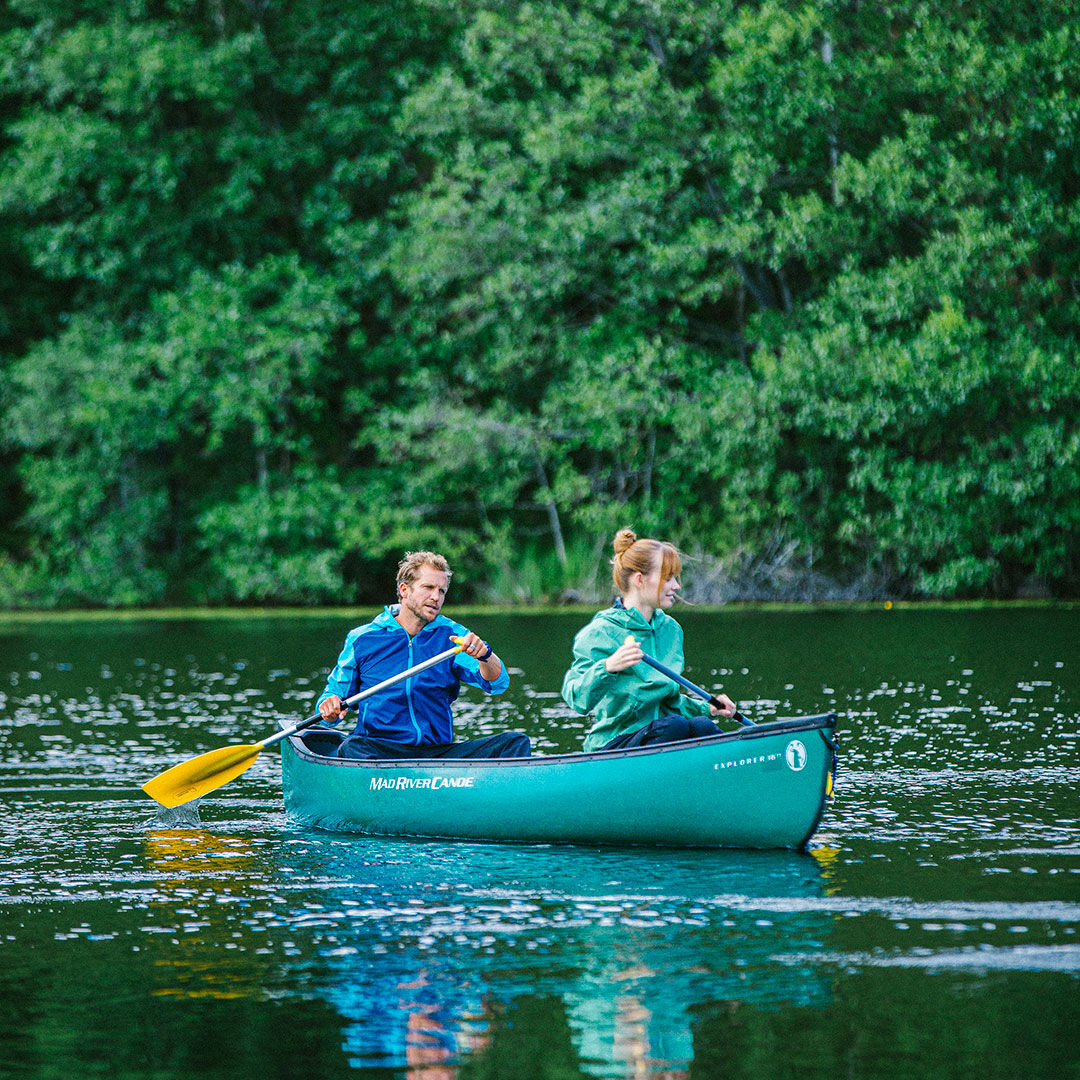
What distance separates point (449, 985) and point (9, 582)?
72.6ft

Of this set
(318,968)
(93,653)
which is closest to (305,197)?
(93,653)

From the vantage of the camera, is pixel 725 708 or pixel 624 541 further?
pixel 624 541

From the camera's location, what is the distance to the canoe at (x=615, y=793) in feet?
20.7

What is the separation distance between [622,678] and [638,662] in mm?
239

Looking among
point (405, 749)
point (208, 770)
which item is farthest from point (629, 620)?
point (208, 770)

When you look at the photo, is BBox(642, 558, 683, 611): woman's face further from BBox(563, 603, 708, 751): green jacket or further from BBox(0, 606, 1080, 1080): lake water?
BBox(0, 606, 1080, 1080): lake water

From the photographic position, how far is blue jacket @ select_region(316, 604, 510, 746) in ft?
24.1

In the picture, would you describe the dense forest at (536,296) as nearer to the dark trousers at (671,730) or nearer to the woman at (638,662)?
the woman at (638,662)

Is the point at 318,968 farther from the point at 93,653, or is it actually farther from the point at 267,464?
the point at 267,464

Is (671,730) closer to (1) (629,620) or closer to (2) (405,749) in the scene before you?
(1) (629,620)

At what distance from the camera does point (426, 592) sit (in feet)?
23.3

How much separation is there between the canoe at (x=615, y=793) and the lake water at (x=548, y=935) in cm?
11

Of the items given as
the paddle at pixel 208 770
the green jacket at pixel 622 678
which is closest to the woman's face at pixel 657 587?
the green jacket at pixel 622 678

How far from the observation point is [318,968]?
16.3ft
